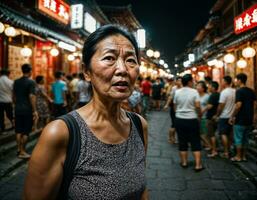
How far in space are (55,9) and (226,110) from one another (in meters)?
9.56

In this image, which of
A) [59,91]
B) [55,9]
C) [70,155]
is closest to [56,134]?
[70,155]

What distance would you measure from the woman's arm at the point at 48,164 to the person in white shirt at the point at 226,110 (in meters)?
7.96

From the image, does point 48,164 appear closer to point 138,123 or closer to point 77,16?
point 138,123

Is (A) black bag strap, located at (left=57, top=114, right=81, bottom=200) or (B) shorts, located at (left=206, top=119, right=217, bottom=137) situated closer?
(A) black bag strap, located at (left=57, top=114, right=81, bottom=200)

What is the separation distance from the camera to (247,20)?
12602mm

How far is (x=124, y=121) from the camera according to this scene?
2.19m

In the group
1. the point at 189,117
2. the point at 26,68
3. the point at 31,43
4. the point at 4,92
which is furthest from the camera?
the point at 31,43

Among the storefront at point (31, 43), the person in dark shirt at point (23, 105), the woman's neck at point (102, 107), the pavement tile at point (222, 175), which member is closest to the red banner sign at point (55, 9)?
the storefront at point (31, 43)

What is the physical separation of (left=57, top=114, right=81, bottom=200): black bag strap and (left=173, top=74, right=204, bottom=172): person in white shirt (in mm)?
6429

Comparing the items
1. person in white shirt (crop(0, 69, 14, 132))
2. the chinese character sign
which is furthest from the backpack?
the chinese character sign

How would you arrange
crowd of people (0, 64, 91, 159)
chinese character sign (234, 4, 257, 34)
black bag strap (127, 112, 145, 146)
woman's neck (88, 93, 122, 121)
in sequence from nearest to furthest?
woman's neck (88, 93, 122, 121) → black bag strap (127, 112, 145, 146) → crowd of people (0, 64, 91, 159) → chinese character sign (234, 4, 257, 34)

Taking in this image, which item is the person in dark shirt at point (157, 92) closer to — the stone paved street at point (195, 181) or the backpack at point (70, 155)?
the stone paved street at point (195, 181)

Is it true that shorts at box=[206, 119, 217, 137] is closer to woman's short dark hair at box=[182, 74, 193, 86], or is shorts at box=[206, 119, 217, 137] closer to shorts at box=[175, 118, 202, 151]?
shorts at box=[175, 118, 202, 151]

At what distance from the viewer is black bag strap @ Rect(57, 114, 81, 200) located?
5.53 ft
